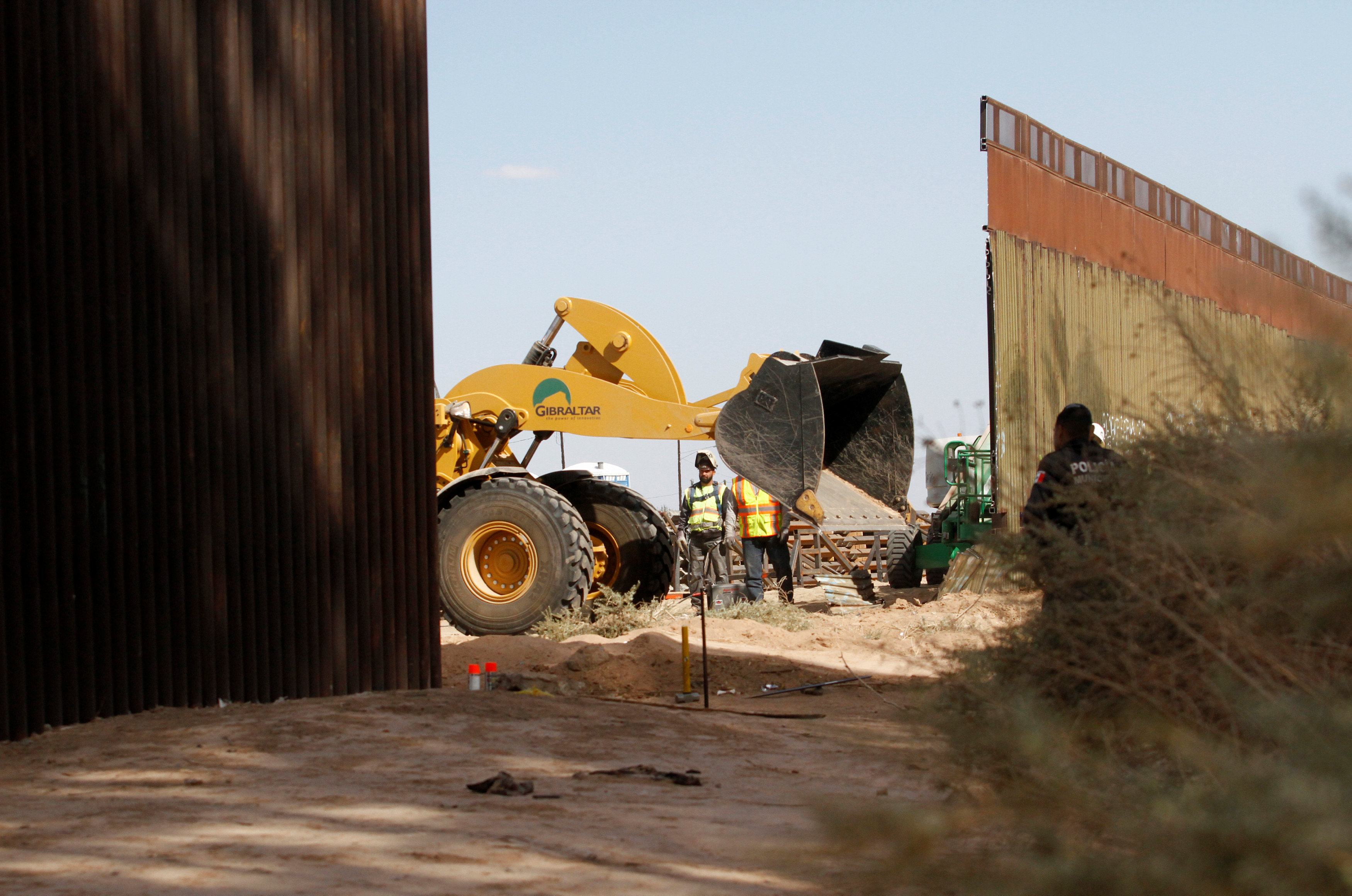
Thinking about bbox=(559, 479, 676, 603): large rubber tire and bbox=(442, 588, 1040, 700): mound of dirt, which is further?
bbox=(559, 479, 676, 603): large rubber tire

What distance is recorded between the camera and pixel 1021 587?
463cm

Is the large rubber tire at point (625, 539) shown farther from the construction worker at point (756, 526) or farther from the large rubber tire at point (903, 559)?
the large rubber tire at point (903, 559)

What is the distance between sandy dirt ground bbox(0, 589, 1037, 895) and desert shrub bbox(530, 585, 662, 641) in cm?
327

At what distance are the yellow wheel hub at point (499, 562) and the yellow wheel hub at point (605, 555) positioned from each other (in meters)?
1.54

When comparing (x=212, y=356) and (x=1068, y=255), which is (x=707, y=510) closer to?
(x=1068, y=255)

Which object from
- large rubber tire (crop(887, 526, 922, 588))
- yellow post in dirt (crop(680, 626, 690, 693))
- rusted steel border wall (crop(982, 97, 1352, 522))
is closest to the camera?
yellow post in dirt (crop(680, 626, 690, 693))

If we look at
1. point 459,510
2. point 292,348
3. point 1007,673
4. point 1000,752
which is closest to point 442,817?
point 1007,673

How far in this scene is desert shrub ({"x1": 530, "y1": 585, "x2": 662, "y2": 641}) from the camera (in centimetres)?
1162

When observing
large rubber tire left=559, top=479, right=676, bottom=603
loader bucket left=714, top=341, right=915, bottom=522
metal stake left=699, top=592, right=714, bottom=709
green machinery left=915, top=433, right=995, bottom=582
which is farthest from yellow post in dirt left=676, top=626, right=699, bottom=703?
green machinery left=915, top=433, right=995, bottom=582

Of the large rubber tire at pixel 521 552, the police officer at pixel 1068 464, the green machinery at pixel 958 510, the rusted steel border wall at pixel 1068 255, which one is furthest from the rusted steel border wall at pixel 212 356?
the green machinery at pixel 958 510

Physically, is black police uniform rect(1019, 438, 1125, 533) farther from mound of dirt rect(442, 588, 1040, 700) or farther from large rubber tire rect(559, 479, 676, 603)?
large rubber tire rect(559, 479, 676, 603)

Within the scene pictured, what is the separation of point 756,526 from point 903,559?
5370mm

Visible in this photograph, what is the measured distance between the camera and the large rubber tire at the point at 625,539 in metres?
13.5

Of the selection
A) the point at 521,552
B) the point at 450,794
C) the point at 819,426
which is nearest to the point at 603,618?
the point at 521,552
